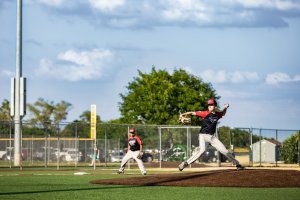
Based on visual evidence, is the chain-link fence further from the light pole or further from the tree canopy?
the tree canopy

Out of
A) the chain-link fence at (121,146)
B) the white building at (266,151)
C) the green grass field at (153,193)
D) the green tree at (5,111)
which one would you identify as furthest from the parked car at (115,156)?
the green tree at (5,111)

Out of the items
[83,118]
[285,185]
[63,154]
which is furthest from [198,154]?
[83,118]

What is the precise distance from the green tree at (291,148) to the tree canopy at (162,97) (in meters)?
16.6

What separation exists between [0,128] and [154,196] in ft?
107

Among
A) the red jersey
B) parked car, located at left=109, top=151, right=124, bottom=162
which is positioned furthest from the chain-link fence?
the red jersey

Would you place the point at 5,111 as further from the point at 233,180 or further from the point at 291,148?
the point at 233,180

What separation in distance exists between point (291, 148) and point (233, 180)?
1377 inches

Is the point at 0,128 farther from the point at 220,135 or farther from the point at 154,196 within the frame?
the point at 154,196

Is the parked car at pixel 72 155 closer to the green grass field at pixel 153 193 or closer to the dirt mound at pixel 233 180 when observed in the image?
the dirt mound at pixel 233 180

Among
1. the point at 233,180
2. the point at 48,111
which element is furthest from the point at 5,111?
the point at 233,180

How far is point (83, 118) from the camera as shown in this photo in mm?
128125

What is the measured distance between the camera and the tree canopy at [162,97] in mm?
70312

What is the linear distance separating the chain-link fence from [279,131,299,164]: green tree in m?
0.90

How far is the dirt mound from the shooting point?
19.2 metres
